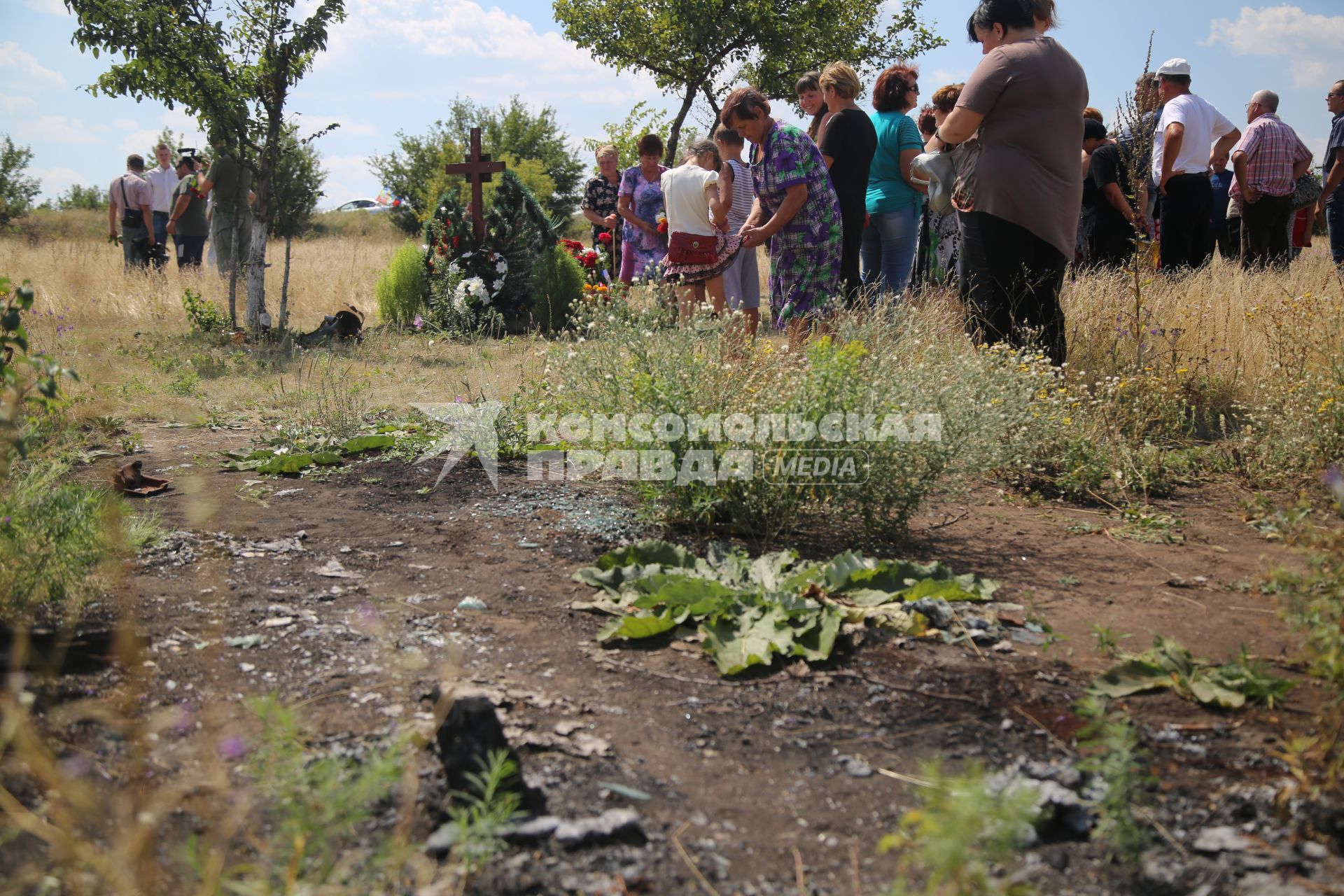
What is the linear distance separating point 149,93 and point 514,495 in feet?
21.0

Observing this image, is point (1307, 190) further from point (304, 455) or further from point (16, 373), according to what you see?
point (16, 373)

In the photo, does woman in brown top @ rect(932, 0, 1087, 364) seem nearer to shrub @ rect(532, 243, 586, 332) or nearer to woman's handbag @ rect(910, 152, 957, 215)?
woman's handbag @ rect(910, 152, 957, 215)

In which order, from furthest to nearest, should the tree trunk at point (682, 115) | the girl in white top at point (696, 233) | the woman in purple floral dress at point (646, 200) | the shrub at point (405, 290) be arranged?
1. the tree trunk at point (682, 115)
2. the shrub at point (405, 290)
3. the woman in purple floral dress at point (646, 200)
4. the girl in white top at point (696, 233)

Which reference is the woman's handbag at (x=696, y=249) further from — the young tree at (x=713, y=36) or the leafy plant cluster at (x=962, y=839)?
the young tree at (x=713, y=36)

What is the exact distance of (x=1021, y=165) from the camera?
Result: 4.56 m

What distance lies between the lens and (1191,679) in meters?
2.21

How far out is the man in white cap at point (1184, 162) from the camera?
7035mm

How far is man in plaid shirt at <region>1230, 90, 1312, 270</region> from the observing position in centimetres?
771

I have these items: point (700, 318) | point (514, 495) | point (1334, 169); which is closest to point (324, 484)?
point (514, 495)

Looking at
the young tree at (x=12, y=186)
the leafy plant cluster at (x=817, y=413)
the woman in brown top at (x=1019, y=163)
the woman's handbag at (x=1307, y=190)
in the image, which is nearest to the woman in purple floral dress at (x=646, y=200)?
the woman in brown top at (x=1019, y=163)

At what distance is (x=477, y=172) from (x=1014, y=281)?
21.7 feet

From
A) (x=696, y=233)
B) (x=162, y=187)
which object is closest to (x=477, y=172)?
(x=696, y=233)

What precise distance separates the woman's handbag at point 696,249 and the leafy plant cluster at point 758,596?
3.78 meters

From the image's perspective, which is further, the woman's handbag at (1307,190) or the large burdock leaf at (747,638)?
the woman's handbag at (1307,190)
